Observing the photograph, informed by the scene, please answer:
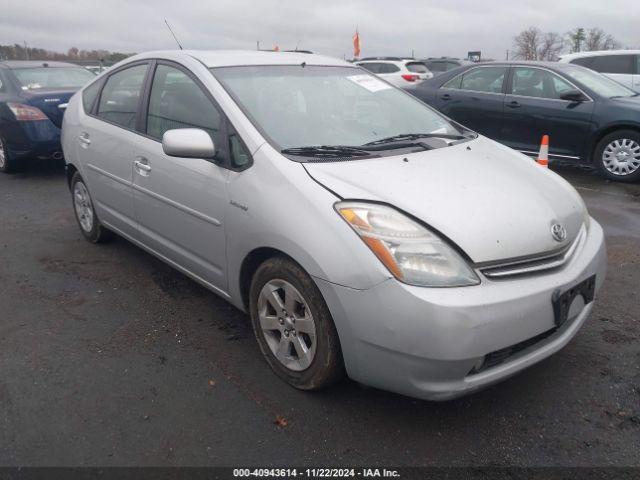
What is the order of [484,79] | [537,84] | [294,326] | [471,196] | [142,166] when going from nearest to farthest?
[471,196] → [294,326] → [142,166] → [537,84] → [484,79]

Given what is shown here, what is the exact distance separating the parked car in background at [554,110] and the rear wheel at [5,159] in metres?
6.21

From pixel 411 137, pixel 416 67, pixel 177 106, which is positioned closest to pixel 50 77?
pixel 177 106

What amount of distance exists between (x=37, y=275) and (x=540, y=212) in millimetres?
3595

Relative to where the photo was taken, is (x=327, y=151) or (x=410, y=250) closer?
(x=410, y=250)

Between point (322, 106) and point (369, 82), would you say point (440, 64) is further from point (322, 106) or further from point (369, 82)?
point (322, 106)

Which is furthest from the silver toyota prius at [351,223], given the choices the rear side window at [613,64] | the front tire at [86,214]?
the rear side window at [613,64]

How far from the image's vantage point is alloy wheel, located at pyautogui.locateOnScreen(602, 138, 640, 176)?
6949 mm

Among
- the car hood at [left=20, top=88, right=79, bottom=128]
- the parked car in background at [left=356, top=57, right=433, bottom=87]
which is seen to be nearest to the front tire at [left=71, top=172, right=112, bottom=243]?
the car hood at [left=20, top=88, right=79, bottom=128]

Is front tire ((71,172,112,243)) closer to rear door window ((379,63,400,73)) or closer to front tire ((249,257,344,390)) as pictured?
front tire ((249,257,344,390))

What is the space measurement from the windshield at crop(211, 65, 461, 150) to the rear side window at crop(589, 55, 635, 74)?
884 centimetres

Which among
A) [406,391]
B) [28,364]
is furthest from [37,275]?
[406,391]

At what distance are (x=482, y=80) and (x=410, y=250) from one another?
6.69 meters

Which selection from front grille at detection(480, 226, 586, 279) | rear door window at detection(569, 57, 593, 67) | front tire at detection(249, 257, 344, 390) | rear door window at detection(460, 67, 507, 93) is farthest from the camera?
rear door window at detection(569, 57, 593, 67)

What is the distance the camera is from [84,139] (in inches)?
173
